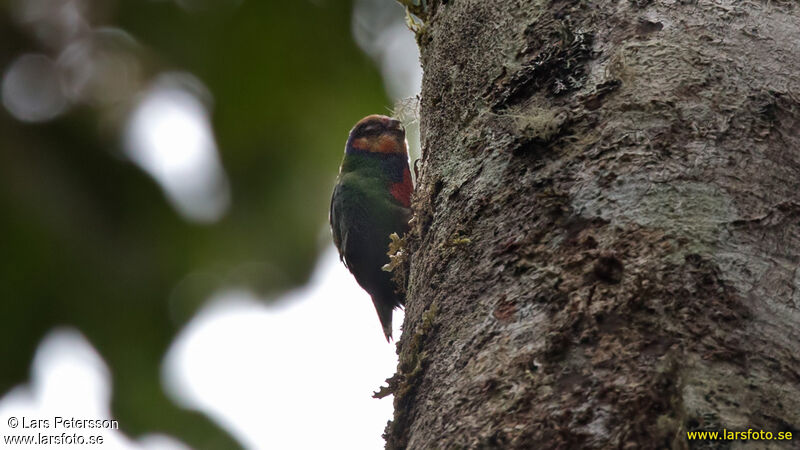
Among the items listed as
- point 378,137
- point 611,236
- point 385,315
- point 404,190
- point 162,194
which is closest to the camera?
point 611,236

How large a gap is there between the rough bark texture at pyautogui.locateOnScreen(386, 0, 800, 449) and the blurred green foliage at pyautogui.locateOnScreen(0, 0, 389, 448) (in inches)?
66.7

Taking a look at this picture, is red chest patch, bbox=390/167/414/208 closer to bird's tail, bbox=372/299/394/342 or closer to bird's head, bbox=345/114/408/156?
bird's head, bbox=345/114/408/156

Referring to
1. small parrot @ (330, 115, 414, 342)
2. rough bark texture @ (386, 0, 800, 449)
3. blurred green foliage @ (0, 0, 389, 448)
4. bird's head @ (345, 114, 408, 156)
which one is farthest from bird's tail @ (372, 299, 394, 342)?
rough bark texture @ (386, 0, 800, 449)

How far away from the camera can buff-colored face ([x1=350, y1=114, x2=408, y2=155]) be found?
4.06 m

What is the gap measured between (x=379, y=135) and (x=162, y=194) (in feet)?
4.13

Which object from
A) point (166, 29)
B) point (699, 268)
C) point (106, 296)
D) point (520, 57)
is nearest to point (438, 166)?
point (520, 57)

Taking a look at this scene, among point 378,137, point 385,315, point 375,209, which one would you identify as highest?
point 378,137

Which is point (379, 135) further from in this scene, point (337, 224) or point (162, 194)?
point (162, 194)

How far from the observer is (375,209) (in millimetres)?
3758

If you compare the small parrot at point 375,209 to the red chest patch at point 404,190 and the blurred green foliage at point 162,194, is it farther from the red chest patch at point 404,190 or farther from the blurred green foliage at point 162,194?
the blurred green foliage at point 162,194

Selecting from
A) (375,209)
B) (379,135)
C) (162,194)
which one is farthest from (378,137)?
(162,194)

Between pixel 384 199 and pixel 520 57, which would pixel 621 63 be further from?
pixel 384 199

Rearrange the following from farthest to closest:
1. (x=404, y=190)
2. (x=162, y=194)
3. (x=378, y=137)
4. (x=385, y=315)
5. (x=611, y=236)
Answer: (x=378, y=137) → (x=404, y=190) → (x=385, y=315) → (x=162, y=194) → (x=611, y=236)

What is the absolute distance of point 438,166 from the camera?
1873mm
